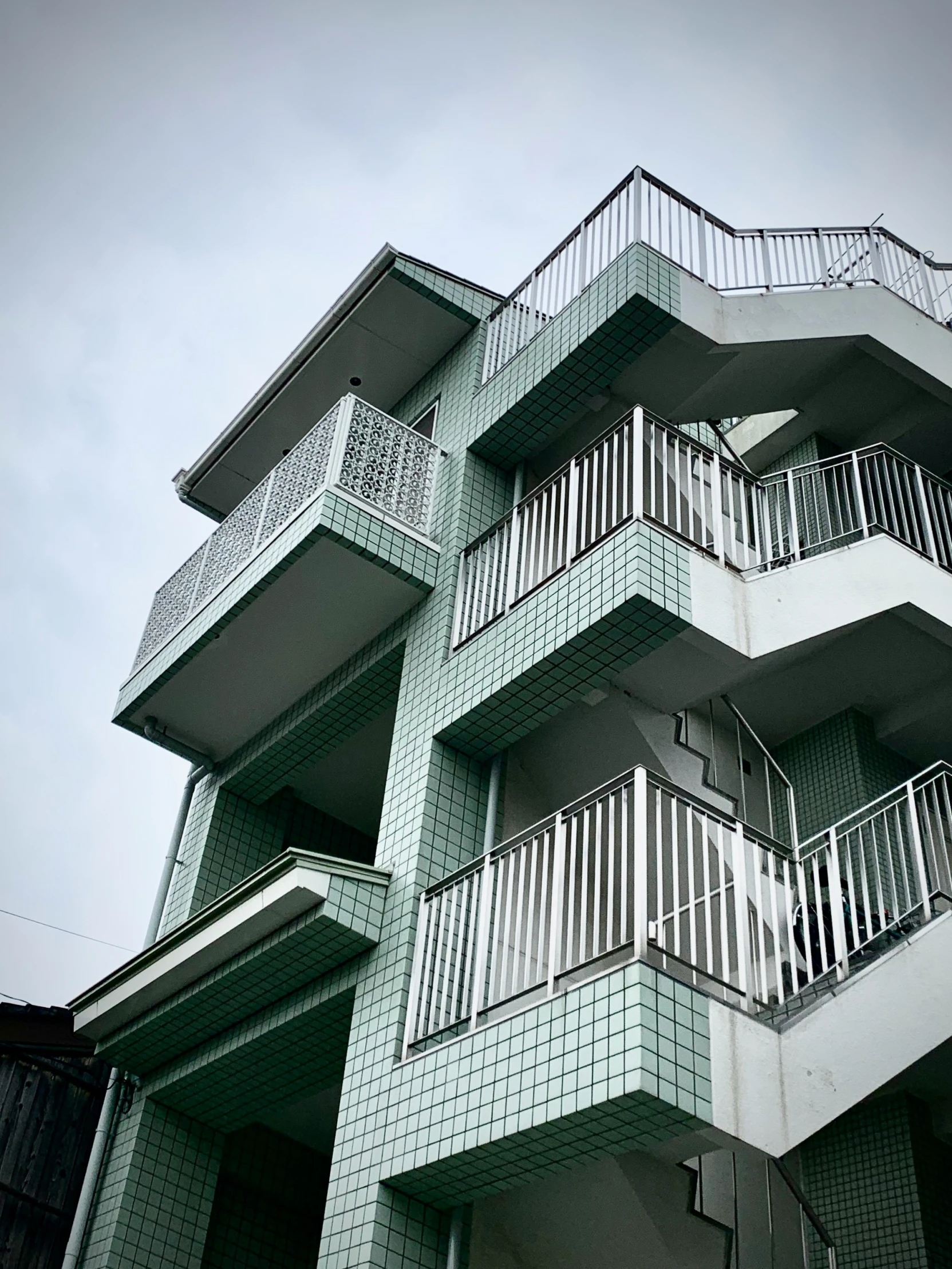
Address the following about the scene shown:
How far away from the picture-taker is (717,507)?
10133mm

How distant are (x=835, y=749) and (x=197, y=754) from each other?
6641mm

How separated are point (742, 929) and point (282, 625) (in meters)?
5.89

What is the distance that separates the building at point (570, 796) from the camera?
771 cm

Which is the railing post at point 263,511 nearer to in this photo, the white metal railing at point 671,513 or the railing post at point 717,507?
the white metal railing at point 671,513

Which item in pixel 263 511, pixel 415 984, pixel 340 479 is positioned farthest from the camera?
pixel 263 511

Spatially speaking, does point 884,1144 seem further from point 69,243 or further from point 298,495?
point 69,243

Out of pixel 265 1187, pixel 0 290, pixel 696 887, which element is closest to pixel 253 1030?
pixel 265 1187

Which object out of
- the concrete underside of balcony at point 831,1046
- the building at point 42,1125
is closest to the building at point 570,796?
the concrete underside of balcony at point 831,1046

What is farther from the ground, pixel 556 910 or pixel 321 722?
pixel 321 722

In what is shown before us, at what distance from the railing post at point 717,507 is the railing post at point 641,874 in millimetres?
2582

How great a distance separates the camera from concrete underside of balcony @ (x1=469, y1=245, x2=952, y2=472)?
11.5 metres

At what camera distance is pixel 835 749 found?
1173 centimetres

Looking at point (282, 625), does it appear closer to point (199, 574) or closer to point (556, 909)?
point (199, 574)

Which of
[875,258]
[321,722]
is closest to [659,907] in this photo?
[321,722]
